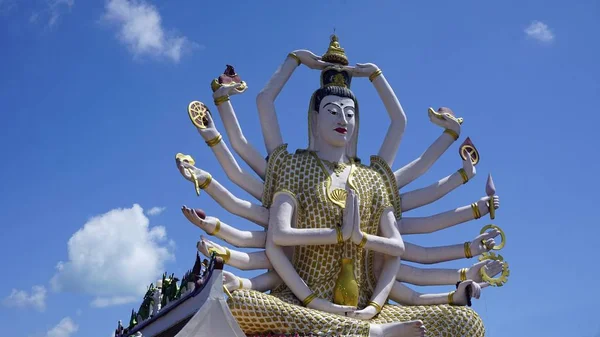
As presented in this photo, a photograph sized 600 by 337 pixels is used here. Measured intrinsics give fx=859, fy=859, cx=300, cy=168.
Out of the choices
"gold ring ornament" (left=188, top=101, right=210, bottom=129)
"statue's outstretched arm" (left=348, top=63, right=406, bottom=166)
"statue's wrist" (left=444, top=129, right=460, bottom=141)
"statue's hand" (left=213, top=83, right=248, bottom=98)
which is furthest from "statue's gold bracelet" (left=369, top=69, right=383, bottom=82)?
"gold ring ornament" (left=188, top=101, right=210, bottom=129)

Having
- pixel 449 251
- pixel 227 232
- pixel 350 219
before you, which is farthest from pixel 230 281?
pixel 449 251

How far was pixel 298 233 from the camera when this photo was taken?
37.0 feet

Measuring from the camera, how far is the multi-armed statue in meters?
10.9

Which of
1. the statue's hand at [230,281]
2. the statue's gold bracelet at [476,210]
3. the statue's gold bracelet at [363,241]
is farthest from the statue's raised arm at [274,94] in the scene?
the statue's gold bracelet at [476,210]

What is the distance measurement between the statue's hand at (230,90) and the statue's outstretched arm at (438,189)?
2.80m

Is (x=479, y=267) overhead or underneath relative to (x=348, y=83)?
underneath

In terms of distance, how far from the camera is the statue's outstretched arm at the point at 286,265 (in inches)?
434

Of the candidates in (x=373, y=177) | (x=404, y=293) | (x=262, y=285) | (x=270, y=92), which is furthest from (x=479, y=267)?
(x=270, y=92)

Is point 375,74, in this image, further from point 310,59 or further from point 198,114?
point 198,114

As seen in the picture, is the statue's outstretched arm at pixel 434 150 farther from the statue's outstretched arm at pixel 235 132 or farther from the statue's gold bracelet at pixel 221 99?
the statue's gold bracelet at pixel 221 99

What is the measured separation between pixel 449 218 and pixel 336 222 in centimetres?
179

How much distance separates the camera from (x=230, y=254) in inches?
441

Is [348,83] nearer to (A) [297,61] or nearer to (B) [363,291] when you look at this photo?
(A) [297,61]

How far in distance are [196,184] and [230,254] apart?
3.33 feet
